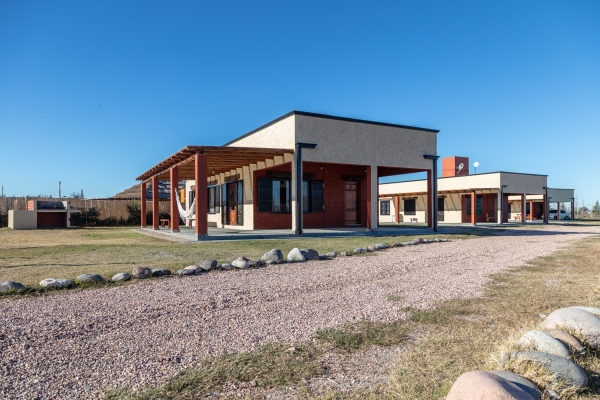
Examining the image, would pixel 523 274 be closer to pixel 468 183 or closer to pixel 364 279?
pixel 364 279

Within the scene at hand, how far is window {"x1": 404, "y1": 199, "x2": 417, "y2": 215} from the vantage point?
31.5 meters

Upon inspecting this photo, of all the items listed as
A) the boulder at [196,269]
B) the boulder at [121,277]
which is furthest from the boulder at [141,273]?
the boulder at [196,269]

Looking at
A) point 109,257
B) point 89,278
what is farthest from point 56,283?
point 109,257

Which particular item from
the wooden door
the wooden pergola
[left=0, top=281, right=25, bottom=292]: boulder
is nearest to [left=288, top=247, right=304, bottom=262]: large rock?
[left=0, top=281, right=25, bottom=292]: boulder

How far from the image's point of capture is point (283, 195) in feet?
53.9

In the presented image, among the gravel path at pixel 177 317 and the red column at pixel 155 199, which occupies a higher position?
the red column at pixel 155 199

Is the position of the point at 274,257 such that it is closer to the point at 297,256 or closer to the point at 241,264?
the point at 297,256

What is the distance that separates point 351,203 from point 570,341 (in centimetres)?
1541

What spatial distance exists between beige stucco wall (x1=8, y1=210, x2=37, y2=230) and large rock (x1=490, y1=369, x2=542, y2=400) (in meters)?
21.2

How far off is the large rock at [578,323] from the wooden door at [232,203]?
15.1 meters

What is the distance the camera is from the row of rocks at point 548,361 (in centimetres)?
206

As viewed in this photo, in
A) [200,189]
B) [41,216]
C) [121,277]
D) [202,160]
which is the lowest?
A: [121,277]

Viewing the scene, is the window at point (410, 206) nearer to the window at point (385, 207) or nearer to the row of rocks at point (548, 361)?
the window at point (385, 207)

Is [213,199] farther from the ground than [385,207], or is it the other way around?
[213,199]
